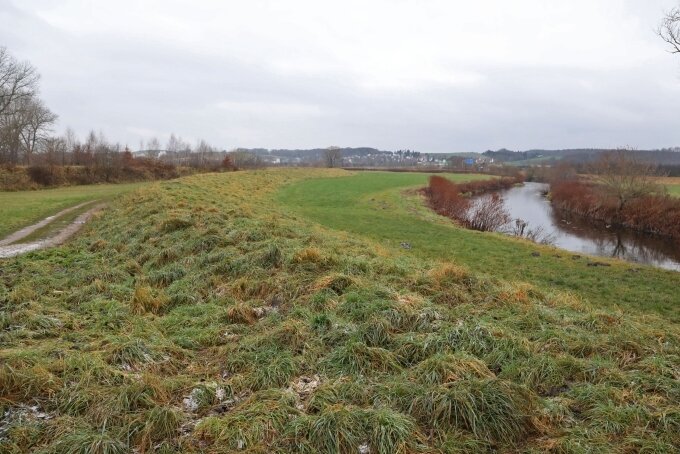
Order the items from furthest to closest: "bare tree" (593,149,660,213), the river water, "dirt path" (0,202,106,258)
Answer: "bare tree" (593,149,660,213) < the river water < "dirt path" (0,202,106,258)

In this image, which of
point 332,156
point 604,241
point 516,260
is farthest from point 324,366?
point 332,156

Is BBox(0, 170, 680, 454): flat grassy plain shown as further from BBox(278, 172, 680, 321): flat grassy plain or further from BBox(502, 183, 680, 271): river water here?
BBox(502, 183, 680, 271): river water

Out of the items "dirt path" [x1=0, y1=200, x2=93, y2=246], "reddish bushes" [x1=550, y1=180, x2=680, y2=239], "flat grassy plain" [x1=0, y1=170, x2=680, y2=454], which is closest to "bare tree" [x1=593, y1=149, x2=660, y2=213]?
"reddish bushes" [x1=550, y1=180, x2=680, y2=239]

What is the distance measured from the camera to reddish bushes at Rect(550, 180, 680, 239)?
2966cm

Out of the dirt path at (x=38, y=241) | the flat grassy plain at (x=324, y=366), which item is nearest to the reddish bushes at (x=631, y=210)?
the flat grassy plain at (x=324, y=366)

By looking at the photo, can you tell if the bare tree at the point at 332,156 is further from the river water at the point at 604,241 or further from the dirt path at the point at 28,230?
the dirt path at the point at 28,230

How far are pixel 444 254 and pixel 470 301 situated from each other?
966 cm

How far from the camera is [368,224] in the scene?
2422 centimetres

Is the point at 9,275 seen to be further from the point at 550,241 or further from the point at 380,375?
the point at 550,241

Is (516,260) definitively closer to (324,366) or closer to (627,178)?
(324,366)

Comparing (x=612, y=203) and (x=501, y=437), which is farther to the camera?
(x=612, y=203)

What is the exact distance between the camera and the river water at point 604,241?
75.4 ft

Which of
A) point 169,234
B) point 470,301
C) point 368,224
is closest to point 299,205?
point 368,224

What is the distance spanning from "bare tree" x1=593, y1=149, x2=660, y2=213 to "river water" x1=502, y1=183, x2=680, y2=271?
11.2 ft
